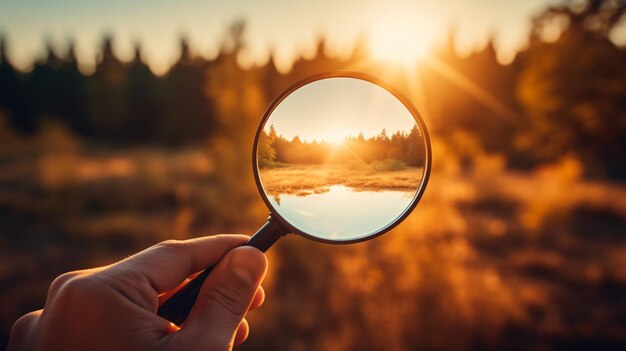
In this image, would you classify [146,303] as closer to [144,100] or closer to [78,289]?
[78,289]

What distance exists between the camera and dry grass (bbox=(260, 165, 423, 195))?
5.47 feet

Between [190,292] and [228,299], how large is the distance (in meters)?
0.14

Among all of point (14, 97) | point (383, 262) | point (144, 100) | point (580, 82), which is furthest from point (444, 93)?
point (14, 97)

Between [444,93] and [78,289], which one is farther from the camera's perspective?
[444,93]

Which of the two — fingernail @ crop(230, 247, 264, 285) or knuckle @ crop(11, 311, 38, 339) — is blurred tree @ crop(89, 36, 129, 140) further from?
fingernail @ crop(230, 247, 264, 285)

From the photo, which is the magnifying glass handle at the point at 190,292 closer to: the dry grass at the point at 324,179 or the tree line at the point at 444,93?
the dry grass at the point at 324,179

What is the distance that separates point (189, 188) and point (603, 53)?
1257 centimetres

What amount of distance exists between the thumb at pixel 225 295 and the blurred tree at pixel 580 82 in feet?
28.6

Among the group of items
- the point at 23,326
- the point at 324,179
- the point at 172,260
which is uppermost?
the point at 324,179

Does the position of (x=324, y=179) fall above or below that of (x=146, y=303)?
above

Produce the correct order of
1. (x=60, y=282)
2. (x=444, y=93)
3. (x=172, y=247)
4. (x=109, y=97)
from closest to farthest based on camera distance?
(x=60, y=282) → (x=172, y=247) → (x=444, y=93) → (x=109, y=97)

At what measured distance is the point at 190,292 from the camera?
1541 millimetres

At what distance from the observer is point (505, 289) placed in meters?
7.11

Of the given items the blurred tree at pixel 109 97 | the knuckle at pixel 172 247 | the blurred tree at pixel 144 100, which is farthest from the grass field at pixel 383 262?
the blurred tree at pixel 144 100
